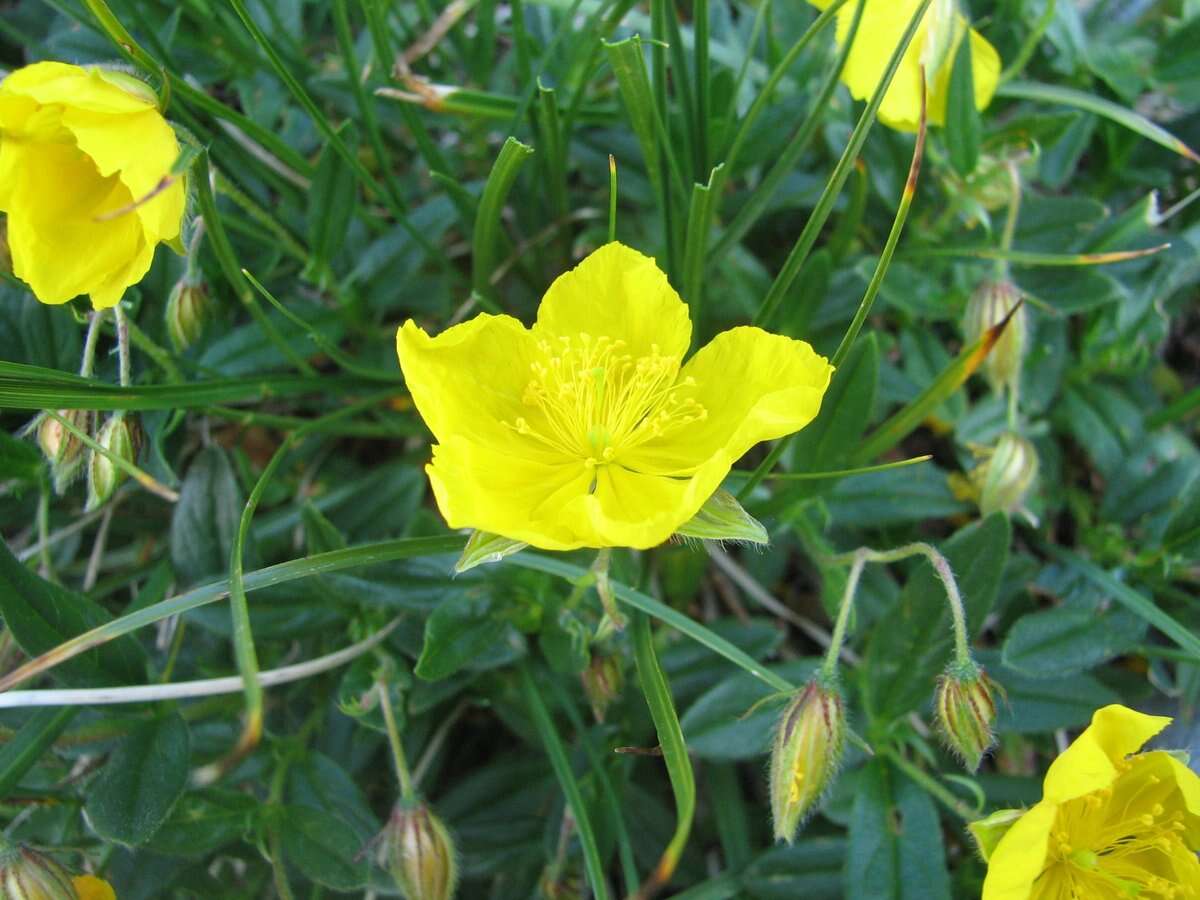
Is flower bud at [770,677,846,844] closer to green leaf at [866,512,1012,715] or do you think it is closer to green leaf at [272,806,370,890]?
green leaf at [866,512,1012,715]

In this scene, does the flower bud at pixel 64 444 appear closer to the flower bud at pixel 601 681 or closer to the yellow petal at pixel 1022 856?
the flower bud at pixel 601 681

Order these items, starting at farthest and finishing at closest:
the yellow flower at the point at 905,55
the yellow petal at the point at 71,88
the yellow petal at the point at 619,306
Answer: the yellow flower at the point at 905,55
the yellow petal at the point at 619,306
the yellow petal at the point at 71,88

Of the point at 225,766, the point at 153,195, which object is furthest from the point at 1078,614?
the point at 153,195

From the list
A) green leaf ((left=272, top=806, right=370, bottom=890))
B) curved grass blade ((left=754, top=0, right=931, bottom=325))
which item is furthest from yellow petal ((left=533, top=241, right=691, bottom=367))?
green leaf ((left=272, top=806, right=370, bottom=890))

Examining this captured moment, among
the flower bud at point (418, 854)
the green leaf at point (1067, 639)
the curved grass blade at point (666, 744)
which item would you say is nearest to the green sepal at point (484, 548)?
the curved grass blade at point (666, 744)

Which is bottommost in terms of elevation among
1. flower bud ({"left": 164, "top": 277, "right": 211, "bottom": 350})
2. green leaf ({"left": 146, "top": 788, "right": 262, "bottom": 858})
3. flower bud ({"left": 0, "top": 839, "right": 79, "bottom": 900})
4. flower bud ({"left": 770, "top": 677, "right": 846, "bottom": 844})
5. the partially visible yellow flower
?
the partially visible yellow flower

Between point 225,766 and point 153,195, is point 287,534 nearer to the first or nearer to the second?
point 153,195
